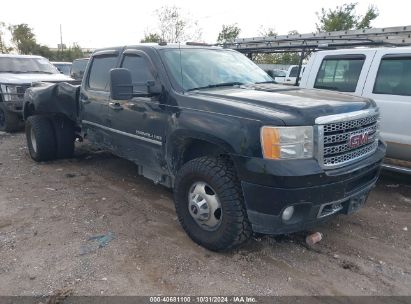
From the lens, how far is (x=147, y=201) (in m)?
4.75

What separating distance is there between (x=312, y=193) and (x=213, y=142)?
0.91m

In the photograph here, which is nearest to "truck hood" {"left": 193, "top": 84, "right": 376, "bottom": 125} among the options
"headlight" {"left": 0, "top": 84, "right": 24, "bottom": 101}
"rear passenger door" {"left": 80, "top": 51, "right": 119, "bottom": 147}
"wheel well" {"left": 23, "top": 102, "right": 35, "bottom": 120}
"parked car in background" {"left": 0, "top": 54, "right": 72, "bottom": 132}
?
"rear passenger door" {"left": 80, "top": 51, "right": 119, "bottom": 147}

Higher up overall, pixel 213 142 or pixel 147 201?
pixel 213 142

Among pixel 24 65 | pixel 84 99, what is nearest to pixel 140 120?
pixel 84 99

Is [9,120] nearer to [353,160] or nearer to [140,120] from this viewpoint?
[140,120]

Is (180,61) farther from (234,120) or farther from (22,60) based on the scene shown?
(22,60)

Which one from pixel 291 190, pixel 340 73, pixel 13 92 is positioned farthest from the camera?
pixel 13 92

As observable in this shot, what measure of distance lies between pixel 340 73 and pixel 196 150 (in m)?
3.04

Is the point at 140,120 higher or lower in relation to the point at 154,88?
lower

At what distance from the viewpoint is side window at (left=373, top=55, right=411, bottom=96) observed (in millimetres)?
4844

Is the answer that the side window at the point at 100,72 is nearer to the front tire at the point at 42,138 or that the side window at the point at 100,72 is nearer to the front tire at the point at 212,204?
the front tire at the point at 42,138


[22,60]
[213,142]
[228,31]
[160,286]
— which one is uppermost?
[228,31]

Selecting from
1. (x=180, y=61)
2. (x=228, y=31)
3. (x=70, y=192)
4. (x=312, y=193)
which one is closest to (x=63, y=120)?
(x=70, y=192)

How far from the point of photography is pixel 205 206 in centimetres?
337
